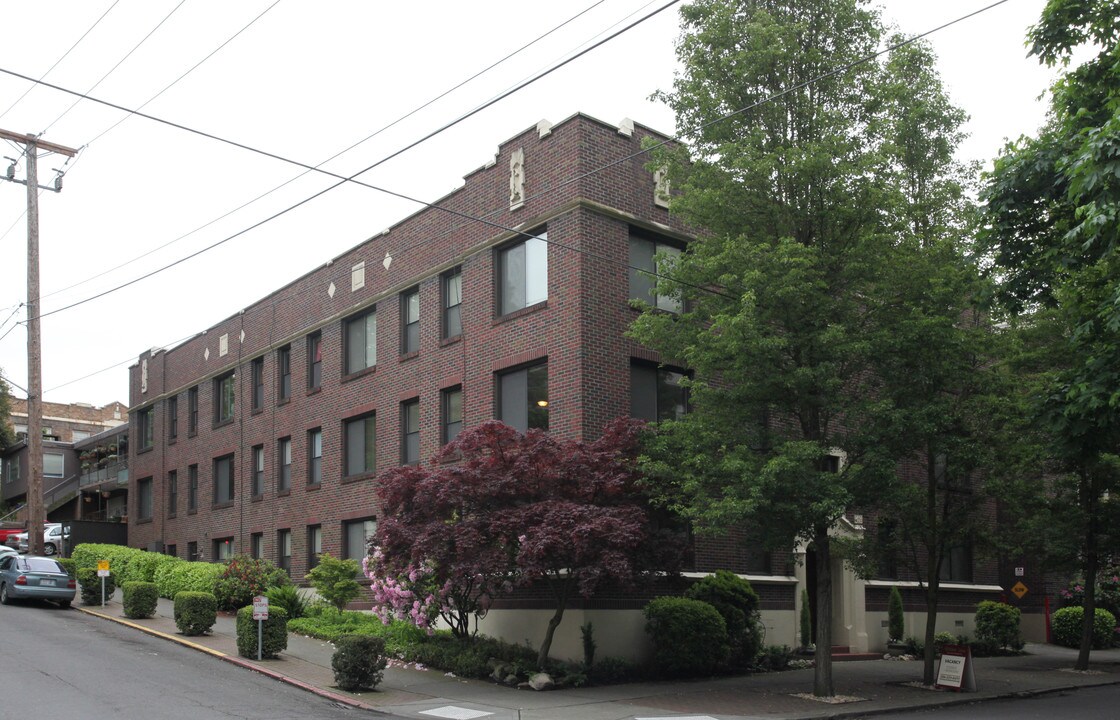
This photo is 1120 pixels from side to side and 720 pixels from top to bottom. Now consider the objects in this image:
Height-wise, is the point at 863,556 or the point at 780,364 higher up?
the point at 780,364

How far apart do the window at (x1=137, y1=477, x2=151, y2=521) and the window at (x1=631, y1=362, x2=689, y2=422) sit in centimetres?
2729

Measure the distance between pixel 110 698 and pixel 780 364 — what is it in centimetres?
1183

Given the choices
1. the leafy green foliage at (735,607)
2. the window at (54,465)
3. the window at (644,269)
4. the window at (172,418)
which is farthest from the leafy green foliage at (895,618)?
the window at (54,465)

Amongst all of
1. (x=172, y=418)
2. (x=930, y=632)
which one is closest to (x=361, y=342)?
(x=172, y=418)

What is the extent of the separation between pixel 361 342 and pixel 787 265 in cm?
1521

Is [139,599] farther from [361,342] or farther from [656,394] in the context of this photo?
[656,394]

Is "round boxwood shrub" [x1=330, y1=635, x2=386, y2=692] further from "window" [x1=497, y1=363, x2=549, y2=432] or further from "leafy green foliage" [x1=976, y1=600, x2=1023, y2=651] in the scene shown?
"leafy green foliage" [x1=976, y1=600, x2=1023, y2=651]

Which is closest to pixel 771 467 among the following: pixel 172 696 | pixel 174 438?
pixel 172 696

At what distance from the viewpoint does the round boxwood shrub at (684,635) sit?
2048 centimetres

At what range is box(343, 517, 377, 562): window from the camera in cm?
2842

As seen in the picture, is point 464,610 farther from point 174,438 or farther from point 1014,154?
point 174,438

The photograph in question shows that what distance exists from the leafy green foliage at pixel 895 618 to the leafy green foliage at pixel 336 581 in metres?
13.8

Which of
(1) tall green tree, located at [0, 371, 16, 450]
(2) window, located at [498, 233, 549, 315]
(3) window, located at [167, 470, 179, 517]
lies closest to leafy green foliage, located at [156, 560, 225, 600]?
(3) window, located at [167, 470, 179, 517]

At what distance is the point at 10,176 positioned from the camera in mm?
32438
